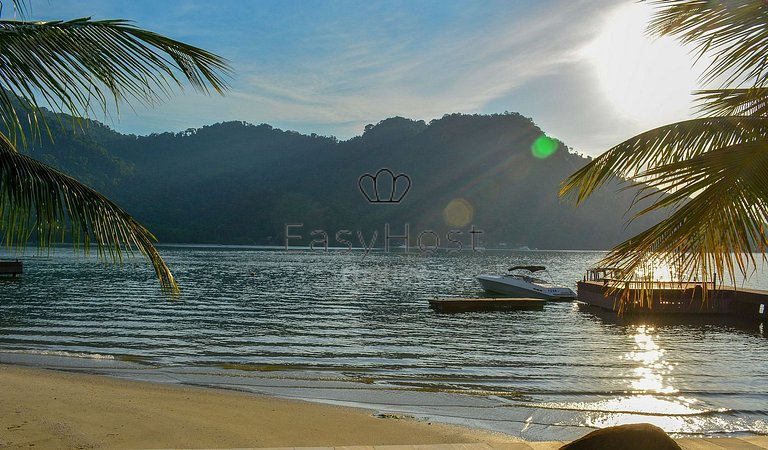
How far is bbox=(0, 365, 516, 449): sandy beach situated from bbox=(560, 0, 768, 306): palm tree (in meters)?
6.67

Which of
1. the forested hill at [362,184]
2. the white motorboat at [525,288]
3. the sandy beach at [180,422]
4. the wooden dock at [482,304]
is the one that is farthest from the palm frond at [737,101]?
Answer: the forested hill at [362,184]

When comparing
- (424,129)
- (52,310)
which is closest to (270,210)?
(424,129)

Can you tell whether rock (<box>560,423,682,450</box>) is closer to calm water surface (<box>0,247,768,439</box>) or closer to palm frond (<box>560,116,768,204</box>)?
palm frond (<box>560,116,768,204</box>)

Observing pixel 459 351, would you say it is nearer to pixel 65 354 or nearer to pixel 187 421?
pixel 187 421

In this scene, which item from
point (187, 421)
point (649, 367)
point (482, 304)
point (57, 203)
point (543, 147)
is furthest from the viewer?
point (543, 147)

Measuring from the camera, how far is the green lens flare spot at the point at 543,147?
16700 cm

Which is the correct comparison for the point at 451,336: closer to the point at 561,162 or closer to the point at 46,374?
the point at 46,374

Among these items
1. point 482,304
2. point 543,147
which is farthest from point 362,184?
point 482,304

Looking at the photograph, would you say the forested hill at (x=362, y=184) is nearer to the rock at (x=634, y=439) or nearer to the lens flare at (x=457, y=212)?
the lens flare at (x=457, y=212)

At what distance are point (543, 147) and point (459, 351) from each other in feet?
494

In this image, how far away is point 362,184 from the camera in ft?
511

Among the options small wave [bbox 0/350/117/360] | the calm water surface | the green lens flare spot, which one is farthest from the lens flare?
small wave [bbox 0/350/117/360]

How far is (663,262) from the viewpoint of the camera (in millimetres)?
5766

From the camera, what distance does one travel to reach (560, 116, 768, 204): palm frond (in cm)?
580
